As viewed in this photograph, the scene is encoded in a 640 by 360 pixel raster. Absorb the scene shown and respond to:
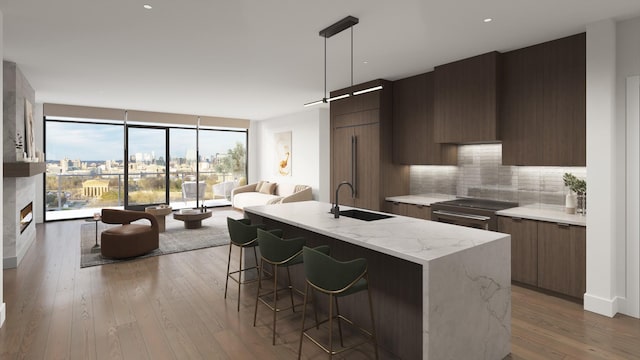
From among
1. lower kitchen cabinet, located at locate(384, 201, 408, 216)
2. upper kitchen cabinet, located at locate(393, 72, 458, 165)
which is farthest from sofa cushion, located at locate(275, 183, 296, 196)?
upper kitchen cabinet, located at locate(393, 72, 458, 165)

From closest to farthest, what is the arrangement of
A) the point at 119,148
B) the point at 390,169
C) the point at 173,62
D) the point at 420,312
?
the point at 420,312 < the point at 173,62 < the point at 390,169 < the point at 119,148

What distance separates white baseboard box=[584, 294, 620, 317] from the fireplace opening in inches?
298

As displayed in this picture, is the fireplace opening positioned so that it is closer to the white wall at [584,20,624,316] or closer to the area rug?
the area rug

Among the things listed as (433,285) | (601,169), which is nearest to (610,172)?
(601,169)

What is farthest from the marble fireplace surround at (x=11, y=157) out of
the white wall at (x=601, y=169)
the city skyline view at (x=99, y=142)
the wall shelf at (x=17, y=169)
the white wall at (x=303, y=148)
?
the white wall at (x=601, y=169)

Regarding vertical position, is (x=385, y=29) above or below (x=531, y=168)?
above

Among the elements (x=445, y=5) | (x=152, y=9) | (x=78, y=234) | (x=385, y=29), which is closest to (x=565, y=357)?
(x=445, y=5)

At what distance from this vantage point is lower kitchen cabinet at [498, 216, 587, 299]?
11.3 ft

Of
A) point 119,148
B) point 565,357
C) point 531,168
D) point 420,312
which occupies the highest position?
point 119,148

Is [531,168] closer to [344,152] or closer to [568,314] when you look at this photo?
[568,314]

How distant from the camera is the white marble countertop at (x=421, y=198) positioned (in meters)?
5.06

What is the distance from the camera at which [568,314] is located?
3.28m

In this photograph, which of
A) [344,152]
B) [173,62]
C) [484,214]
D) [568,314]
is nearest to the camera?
[568,314]

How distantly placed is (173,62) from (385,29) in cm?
288
